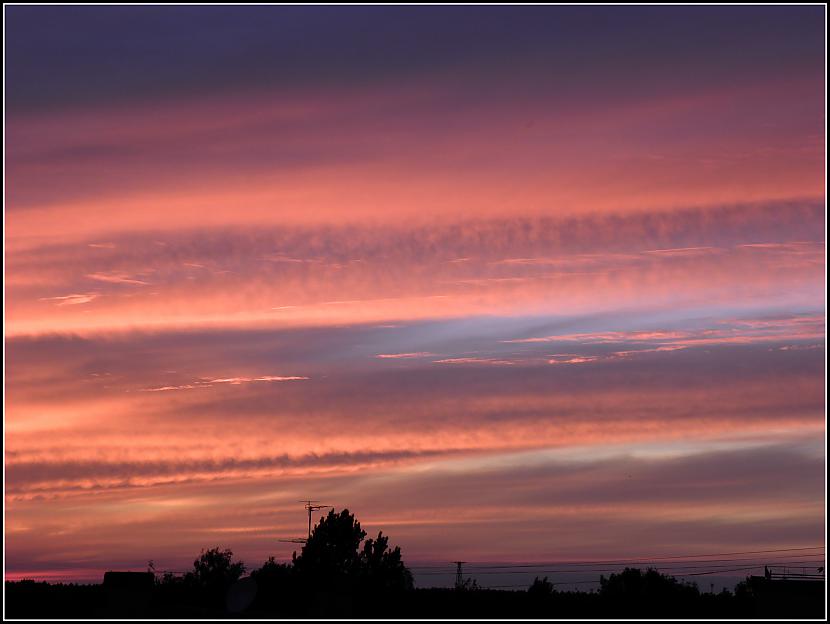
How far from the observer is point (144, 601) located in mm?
48000

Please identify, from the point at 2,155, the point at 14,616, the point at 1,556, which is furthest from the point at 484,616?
the point at 2,155

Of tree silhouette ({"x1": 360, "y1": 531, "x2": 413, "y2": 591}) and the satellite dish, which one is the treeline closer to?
the satellite dish

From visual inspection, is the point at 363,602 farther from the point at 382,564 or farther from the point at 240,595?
the point at 382,564

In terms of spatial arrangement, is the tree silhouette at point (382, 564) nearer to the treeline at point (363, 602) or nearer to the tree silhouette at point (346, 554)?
the tree silhouette at point (346, 554)

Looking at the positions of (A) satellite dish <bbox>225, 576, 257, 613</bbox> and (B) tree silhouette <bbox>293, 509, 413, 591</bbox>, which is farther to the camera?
(B) tree silhouette <bbox>293, 509, 413, 591</bbox>

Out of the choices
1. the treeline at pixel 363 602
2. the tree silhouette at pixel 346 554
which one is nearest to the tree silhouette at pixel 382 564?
the tree silhouette at pixel 346 554

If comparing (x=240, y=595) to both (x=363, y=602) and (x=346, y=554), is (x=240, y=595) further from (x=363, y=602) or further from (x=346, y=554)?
(x=346, y=554)

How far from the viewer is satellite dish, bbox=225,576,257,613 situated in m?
47.1

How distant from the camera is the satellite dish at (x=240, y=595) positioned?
47125 mm

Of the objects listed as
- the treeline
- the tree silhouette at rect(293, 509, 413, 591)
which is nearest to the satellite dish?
the treeline

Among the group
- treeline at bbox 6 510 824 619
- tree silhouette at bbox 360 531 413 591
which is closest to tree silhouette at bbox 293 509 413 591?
tree silhouette at bbox 360 531 413 591

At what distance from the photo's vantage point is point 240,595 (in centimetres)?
4747

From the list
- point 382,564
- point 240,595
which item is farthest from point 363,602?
point 382,564

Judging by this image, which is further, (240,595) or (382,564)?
(382,564)
